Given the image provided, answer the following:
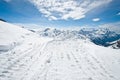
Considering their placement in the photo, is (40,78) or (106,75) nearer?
(40,78)

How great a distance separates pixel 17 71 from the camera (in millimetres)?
7664

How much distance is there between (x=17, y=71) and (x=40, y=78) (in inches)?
72.0

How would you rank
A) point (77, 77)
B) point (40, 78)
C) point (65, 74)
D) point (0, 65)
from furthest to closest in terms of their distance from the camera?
point (0, 65) < point (65, 74) < point (77, 77) < point (40, 78)

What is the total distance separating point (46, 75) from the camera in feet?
23.8

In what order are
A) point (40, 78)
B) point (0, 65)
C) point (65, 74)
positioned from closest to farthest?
1. point (40, 78)
2. point (65, 74)
3. point (0, 65)

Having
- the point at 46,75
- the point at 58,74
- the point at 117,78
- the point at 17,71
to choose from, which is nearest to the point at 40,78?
the point at 46,75

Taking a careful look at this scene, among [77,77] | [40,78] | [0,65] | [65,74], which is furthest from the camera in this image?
[0,65]

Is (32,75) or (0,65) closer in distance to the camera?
(32,75)

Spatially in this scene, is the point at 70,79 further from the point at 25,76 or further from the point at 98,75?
the point at 25,76

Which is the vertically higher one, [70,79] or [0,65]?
[0,65]

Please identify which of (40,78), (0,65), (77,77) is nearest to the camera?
(40,78)

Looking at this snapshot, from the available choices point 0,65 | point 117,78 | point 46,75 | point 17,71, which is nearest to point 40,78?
point 46,75

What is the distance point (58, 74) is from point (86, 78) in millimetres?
1695

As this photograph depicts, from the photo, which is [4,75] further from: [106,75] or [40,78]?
[106,75]
